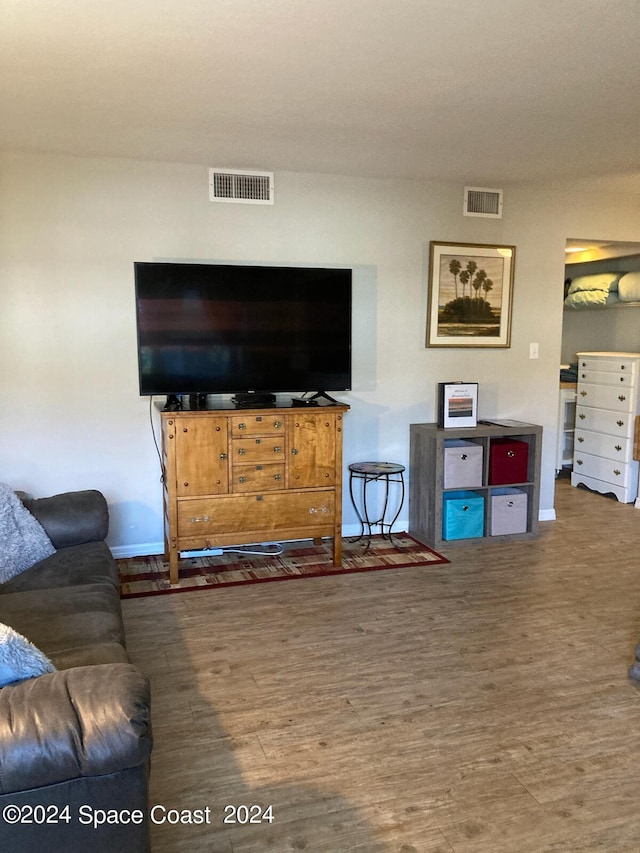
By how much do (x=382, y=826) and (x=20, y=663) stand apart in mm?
1117

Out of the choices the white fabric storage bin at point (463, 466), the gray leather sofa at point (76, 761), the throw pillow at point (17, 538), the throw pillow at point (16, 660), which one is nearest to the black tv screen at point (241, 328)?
the white fabric storage bin at point (463, 466)

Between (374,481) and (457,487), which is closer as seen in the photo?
(457,487)

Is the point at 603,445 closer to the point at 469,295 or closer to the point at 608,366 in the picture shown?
the point at 608,366

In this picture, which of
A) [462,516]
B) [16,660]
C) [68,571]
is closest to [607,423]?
[462,516]

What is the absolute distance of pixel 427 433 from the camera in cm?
441

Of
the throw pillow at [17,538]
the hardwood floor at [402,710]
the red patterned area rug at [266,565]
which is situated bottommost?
the hardwood floor at [402,710]

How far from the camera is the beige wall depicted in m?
3.81

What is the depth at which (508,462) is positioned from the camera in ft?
14.7

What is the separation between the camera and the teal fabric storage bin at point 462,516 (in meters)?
4.39

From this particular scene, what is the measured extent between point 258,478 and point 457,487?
137 cm

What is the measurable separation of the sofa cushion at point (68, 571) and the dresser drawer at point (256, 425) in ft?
3.59

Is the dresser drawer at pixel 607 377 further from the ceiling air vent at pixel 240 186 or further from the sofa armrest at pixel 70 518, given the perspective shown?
the sofa armrest at pixel 70 518

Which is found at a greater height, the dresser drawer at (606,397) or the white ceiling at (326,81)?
the white ceiling at (326,81)

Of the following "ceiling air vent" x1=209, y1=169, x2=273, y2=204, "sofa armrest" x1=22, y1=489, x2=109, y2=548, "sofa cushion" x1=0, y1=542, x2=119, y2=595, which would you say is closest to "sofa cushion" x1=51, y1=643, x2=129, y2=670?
"sofa cushion" x1=0, y1=542, x2=119, y2=595
